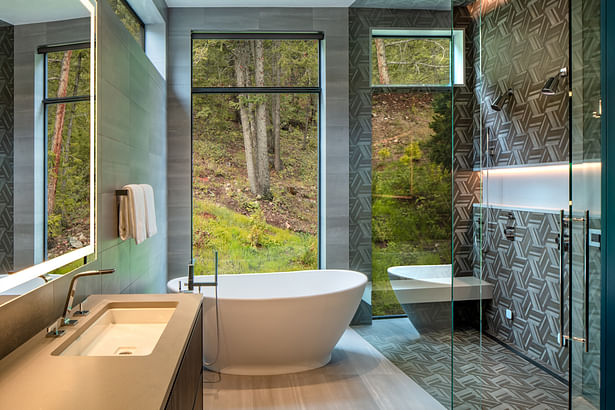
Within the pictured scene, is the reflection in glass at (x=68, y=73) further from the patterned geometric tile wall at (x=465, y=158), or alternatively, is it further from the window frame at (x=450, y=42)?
the patterned geometric tile wall at (x=465, y=158)

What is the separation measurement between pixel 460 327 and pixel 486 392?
1.92ft

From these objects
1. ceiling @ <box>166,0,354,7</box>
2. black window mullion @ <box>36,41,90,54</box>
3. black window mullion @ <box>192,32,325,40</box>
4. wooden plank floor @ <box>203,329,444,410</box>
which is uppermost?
ceiling @ <box>166,0,354,7</box>

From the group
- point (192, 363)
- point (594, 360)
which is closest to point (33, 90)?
point (192, 363)

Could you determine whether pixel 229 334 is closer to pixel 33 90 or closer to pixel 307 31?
pixel 33 90

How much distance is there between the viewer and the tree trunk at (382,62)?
325cm

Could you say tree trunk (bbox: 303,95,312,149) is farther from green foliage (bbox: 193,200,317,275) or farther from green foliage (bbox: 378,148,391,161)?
green foliage (bbox: 378,148,391,161)

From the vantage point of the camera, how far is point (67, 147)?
1865 mm

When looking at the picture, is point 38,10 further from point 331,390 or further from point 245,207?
point 245,207

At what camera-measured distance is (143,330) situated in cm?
193

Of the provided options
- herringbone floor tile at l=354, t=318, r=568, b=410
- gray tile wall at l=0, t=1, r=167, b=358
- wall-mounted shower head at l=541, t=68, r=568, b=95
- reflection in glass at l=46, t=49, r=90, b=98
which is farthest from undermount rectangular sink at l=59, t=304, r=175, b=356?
wall-mounted shower head at l=541, t=68, r=568, b=95

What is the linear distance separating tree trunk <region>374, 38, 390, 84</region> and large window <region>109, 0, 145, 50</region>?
1951 mm

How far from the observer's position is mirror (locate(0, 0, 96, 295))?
1.35 metres

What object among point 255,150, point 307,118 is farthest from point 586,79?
point 255,150

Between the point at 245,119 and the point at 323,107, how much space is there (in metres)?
0.81
